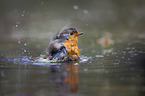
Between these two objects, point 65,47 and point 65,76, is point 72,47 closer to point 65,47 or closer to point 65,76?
point 65,47

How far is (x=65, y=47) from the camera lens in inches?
352

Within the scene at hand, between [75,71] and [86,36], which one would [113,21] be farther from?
[75,71]

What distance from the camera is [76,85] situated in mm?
5543

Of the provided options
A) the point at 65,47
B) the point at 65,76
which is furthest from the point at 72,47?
the point at 65,76

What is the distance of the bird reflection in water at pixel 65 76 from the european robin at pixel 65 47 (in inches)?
18.9

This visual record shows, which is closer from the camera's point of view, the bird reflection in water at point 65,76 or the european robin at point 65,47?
the bird reflection in water at point 65,76

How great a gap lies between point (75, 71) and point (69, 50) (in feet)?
6.09

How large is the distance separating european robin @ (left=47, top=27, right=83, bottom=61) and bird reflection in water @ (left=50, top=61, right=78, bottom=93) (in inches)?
18.9

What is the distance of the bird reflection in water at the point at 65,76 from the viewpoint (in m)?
5.38

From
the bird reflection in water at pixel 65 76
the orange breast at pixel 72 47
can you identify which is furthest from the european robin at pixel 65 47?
the bird reflection in water at pixel 65 76

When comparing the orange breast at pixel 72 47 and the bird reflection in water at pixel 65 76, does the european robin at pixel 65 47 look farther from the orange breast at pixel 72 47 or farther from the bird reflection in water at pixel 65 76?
the bird reflection in water at pixel 65 76

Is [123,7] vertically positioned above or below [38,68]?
above

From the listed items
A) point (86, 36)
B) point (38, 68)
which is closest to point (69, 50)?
point (38, 68)

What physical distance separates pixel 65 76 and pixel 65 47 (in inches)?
101
